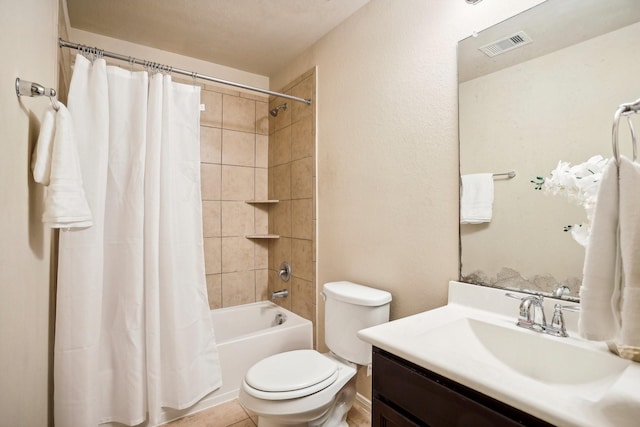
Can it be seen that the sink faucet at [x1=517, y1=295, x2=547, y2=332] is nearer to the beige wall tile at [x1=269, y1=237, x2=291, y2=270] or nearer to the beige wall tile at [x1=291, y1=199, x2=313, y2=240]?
the beige wall tile at [x1=291, y1=199, x2=313, y2=240]

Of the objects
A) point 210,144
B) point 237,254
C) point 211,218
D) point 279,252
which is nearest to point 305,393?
point 279,252

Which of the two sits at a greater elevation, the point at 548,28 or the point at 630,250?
the point at 548,28

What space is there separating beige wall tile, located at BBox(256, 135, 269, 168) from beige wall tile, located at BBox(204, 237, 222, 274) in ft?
2.53

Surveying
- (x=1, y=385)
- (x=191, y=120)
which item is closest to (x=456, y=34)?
(x=191, y=120)

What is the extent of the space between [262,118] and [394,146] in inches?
62.0

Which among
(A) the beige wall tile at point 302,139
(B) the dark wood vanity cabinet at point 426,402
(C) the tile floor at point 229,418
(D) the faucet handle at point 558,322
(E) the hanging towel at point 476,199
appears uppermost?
(A) the beige wall tile at point 302,139

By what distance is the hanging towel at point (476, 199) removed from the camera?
1244 millimetres

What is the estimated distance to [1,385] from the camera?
2.22ft

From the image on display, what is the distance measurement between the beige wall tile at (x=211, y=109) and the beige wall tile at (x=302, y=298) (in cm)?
143

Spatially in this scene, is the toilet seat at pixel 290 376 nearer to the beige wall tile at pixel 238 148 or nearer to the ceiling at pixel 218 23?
the beige wall tile at pixel 238 148

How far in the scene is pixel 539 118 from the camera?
110 centimetres

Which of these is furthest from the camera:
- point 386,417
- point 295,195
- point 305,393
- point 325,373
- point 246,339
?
point 295,195

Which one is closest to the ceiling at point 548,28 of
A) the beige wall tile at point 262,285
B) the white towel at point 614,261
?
the white towel at point 614,261

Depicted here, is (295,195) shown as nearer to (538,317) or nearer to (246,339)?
(246,339)
